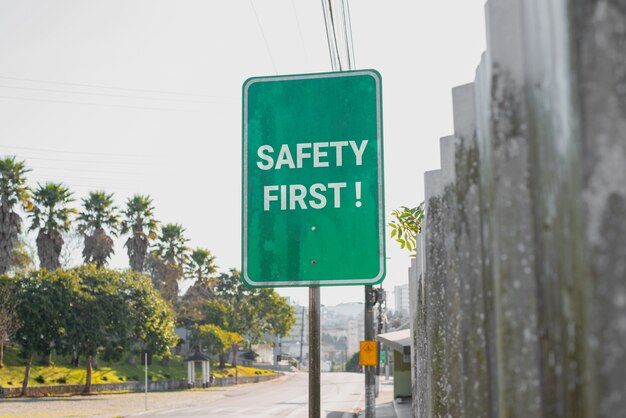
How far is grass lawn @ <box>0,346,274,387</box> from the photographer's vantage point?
42531mm

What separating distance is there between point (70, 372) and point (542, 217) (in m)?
49.4

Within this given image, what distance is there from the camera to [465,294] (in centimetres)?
178

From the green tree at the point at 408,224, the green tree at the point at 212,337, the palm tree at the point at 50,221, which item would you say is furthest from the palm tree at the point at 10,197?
the green tree at the point at 408,224

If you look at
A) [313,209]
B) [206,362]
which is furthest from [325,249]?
[206,362]

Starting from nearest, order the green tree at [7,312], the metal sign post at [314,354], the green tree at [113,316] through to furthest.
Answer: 1. the metal sign post at [314,354]
2. the green tree at [7,312]
3. the green tree at [113,316]

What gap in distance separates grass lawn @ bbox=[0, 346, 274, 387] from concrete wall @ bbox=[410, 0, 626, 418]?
4263 cm

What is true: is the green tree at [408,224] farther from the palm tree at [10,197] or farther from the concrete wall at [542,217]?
the palm tree at [10,197]

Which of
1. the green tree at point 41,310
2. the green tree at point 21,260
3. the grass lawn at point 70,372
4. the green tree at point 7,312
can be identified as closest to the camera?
the green tree at point 7,312

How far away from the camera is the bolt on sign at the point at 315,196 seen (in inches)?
141

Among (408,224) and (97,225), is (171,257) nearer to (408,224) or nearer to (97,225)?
(97,225)

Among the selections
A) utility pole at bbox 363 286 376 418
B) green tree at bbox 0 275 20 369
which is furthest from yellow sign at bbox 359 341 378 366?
green tree at bbox 0 275 20 369

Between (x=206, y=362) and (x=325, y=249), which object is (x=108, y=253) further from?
(x=325, y=249)

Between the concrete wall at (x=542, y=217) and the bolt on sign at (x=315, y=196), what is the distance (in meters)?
1.69

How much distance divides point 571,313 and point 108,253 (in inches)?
2069
